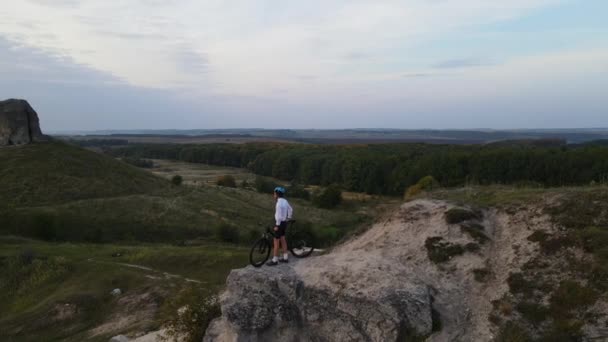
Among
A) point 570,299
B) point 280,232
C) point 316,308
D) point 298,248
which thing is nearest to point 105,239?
point 298,248

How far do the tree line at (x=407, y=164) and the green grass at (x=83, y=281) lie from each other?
21.2 m

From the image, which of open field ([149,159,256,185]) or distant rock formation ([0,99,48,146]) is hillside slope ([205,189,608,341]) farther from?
open field ([149,159,256,185])

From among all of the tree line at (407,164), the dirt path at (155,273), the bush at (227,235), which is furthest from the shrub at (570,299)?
the bush at (227,235)

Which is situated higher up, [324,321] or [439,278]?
[439,278]

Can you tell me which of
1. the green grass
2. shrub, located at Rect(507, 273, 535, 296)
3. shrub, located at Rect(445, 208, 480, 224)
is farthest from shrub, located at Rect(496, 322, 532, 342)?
the green grass

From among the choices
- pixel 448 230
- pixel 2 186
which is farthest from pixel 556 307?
pixel 2 186

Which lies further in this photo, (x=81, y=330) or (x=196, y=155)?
(x=196, y=155)

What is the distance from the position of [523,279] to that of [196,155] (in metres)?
155

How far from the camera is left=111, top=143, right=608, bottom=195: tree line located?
71.5 meters

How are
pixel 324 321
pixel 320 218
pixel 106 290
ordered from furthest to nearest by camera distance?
pixel 320 218, pixel 106 290, pixel 324 321

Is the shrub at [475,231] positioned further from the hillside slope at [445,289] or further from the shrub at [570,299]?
the shrub at [570,299]

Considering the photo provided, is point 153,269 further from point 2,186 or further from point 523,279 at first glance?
point 2,186

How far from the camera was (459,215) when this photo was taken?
59.5 feet

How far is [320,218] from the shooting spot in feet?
224
